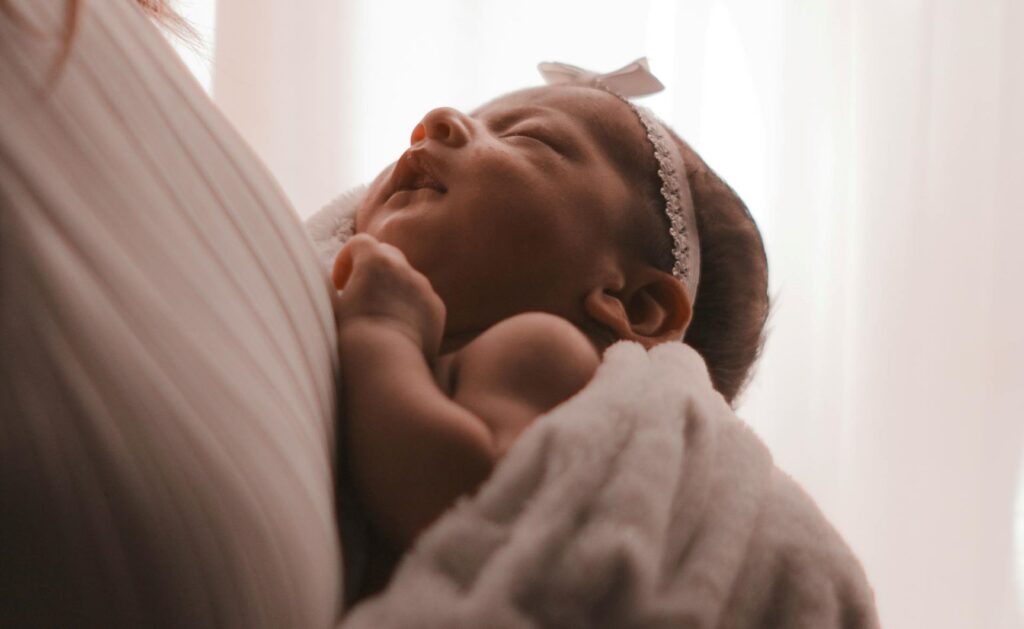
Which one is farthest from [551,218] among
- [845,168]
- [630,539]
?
[845,168]

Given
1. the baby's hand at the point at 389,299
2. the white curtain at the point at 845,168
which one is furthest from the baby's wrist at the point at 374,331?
the white curtain at the point at 845,168

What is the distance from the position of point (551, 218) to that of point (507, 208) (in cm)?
4

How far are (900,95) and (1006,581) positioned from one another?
0.79 meters

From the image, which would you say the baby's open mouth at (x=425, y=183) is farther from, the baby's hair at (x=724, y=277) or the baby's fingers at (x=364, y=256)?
the baby's hair at (x=724, y=277)

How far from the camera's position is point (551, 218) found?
84 cm

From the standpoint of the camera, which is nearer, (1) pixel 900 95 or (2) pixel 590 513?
(2) pixel 590 513

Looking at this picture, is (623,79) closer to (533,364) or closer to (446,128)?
(446,128)

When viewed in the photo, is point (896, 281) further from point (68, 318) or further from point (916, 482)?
point (68, 318)

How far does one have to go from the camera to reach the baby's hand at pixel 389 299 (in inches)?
25.0

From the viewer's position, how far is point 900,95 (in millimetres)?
1800

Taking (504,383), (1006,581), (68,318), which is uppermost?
(68,318)

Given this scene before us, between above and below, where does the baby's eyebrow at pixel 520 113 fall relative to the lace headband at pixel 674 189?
above

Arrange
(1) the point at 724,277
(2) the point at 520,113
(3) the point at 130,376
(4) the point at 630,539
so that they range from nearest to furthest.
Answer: (3) the point at 130,376
(4) the point at 630,539
(2) the point at 520,113
(1) the point at 724,277

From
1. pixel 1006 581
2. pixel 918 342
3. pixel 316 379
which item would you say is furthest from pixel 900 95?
pixel 316 379
